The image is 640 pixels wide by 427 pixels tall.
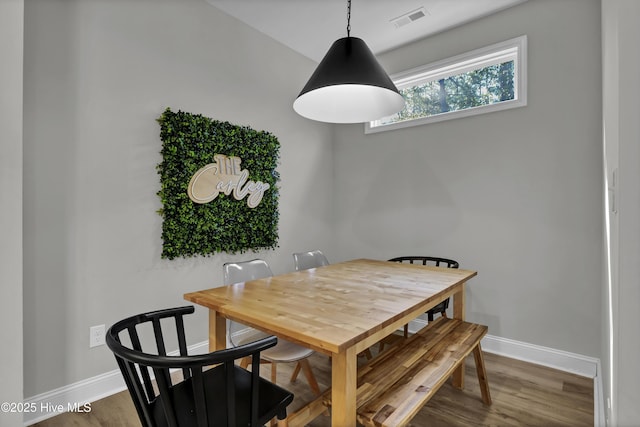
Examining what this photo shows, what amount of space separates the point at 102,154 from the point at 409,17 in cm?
278

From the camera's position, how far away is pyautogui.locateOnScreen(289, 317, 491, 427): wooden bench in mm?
1186

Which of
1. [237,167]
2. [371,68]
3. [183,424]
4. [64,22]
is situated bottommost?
[183,424]

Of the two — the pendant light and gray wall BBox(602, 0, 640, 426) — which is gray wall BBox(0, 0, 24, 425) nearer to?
the pendant light

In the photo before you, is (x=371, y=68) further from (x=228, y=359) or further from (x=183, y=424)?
(x=183, y=424)

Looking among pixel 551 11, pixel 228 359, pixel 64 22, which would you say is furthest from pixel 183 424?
pixel 551 11

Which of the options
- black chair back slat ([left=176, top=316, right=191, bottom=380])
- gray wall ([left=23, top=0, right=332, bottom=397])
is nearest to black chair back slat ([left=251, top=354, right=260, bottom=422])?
black chair back slat ([left=176, top=316, right=191, bottom=380])

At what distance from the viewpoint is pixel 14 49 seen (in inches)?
61.8

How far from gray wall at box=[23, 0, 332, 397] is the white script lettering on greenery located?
312mm

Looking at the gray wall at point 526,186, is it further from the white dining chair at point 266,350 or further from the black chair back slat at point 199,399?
the black chair back slat at point 199,399

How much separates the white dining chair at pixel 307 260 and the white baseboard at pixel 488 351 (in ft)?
3.53

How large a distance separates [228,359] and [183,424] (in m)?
0.35

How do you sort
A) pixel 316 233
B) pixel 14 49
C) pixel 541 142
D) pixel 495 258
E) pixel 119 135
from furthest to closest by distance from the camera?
pixel 316 233, pixel 495 258, pixel 541 142, pixel 119 135, pixel 14 49

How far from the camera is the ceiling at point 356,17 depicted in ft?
8.83

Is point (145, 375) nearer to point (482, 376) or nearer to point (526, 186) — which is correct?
point (482, 376)
